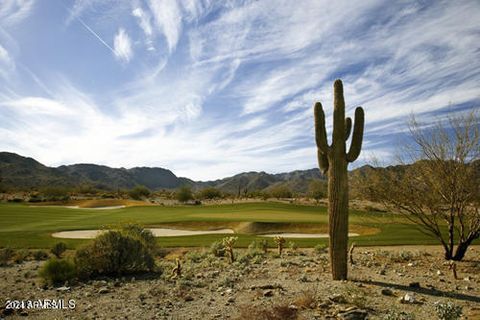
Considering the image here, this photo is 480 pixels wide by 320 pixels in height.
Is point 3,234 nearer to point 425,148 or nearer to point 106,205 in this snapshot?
point 425,148

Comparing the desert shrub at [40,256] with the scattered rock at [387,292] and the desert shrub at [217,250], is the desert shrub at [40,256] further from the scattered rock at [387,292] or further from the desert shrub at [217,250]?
the scattered rock at [387,292]

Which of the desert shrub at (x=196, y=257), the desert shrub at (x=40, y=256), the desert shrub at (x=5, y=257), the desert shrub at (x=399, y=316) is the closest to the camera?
the desert shrub at (x=399, y=316)

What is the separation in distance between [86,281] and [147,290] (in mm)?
2630

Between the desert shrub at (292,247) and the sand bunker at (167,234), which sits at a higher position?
the desert shrub at (292,247)

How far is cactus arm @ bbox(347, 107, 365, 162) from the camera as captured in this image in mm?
10438

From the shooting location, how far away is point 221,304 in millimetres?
7773

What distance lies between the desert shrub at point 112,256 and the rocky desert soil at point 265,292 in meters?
0.57

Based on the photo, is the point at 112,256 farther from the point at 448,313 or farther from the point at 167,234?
the point at 167,234

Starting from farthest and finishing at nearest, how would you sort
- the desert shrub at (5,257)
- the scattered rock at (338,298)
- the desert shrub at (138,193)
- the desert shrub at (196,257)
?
the desert shrub at (138,193), the desert shrub at (196,257), the desert shrub at (5,257), the scattered rock at (338,298)

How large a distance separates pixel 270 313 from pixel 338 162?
523 cm

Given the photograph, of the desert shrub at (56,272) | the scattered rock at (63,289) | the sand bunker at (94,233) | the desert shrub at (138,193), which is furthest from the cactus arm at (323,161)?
the desert shrub at (138,193)

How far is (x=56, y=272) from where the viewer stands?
404 inches

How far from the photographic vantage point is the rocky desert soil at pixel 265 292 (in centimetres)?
709

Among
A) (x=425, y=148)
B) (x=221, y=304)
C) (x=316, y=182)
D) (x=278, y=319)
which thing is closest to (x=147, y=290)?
(x=221, y=304)
